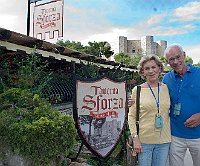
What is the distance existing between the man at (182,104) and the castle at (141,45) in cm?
5872

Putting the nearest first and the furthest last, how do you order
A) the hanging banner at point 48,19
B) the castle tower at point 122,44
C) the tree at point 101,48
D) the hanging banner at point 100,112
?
the hanging banner at point 100,112, the hanging banner at point 48,19, the tree at point 101,48, the castle tower at point 122,44

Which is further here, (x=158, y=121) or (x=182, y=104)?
(x=182, y=104)

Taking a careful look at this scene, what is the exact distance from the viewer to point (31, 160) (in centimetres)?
260

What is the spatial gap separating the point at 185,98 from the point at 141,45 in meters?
63.6

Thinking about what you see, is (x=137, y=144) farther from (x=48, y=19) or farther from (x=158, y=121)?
(x=48, y=19)

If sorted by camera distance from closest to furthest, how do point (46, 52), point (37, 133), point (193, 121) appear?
point (37, 133)
point (193, 121)
point (46, 52)

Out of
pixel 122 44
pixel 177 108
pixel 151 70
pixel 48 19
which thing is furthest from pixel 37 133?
pixel 122 44

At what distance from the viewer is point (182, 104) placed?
8.88 ft

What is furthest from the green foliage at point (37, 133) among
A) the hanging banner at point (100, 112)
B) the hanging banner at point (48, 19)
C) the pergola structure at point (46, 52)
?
the hanging banner at point (48, 19)

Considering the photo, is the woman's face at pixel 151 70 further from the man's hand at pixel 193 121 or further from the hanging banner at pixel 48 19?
the hanging banner at pixel 48 19

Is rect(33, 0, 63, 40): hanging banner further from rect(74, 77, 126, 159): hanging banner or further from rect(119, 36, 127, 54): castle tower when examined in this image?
rect(119, 36, 127, 54): castle tower

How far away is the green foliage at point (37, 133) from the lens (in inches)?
100

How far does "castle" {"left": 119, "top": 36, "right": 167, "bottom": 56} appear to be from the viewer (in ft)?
205

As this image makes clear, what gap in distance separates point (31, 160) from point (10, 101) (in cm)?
86
